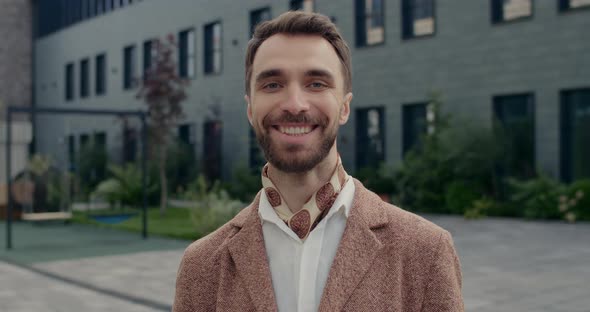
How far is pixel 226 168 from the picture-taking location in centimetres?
2988

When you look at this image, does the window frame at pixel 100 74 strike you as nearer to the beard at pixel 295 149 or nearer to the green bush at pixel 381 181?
the green bush at pixel 381 181

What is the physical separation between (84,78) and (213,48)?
43.6ft

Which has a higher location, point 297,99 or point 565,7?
point 565,7

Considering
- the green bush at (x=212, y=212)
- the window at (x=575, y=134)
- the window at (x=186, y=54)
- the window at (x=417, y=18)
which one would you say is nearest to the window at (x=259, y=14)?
the window at (x=186, y=54)

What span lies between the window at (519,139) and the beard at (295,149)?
1836 centimetres

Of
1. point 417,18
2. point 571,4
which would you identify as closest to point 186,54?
point 417,18

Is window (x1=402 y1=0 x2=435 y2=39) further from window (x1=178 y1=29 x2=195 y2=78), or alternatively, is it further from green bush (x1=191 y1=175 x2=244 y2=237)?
window (x1=178 y1=29 x2=195 y2=78)

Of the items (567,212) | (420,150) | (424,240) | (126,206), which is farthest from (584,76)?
(424,240)

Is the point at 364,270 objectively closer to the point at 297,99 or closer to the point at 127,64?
the point at 297,99

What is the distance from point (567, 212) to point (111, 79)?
26.8m

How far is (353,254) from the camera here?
1752mm

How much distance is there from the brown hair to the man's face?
0.01 metres

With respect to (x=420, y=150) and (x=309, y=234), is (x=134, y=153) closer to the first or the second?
(x=420, y=150)

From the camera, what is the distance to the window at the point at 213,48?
3077 cm
